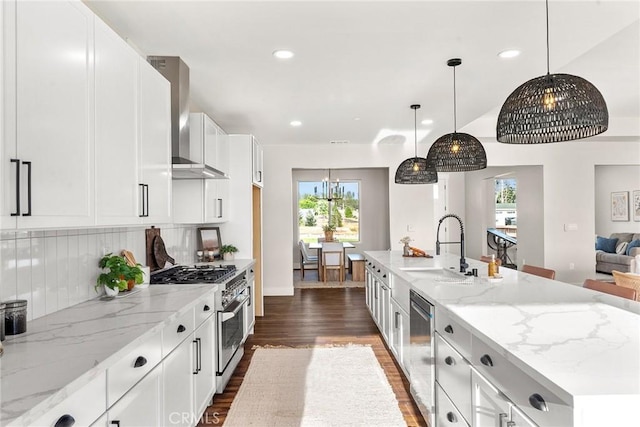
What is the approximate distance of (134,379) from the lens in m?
1.55

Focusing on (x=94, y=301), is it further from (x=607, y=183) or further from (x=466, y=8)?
(x=607, y=183)

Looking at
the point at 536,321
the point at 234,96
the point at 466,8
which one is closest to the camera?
the point at 536,321

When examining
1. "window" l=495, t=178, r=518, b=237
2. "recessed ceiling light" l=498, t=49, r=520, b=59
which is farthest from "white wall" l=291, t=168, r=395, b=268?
"recessed ceiling light" l=498, t=49, r=520, b=59

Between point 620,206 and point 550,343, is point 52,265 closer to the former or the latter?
point 550,343

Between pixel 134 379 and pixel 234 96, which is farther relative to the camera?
pixel 234 96

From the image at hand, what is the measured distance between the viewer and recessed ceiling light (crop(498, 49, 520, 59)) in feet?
9.96

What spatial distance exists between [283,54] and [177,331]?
2154 millimetres

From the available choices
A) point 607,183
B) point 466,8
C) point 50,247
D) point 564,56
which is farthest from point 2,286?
point 607,183

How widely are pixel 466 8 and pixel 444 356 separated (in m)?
2.03

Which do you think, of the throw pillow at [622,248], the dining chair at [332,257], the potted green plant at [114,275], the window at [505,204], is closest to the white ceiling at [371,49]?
the potted green plant at [114,275]

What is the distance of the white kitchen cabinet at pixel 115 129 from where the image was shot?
5.78ft

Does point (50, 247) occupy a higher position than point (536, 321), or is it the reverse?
point (50, 247)

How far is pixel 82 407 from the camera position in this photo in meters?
1.20

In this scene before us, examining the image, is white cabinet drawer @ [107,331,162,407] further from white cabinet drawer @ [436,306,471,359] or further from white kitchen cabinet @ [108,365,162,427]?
white cabinet drawer @ [436,306,471,359]
